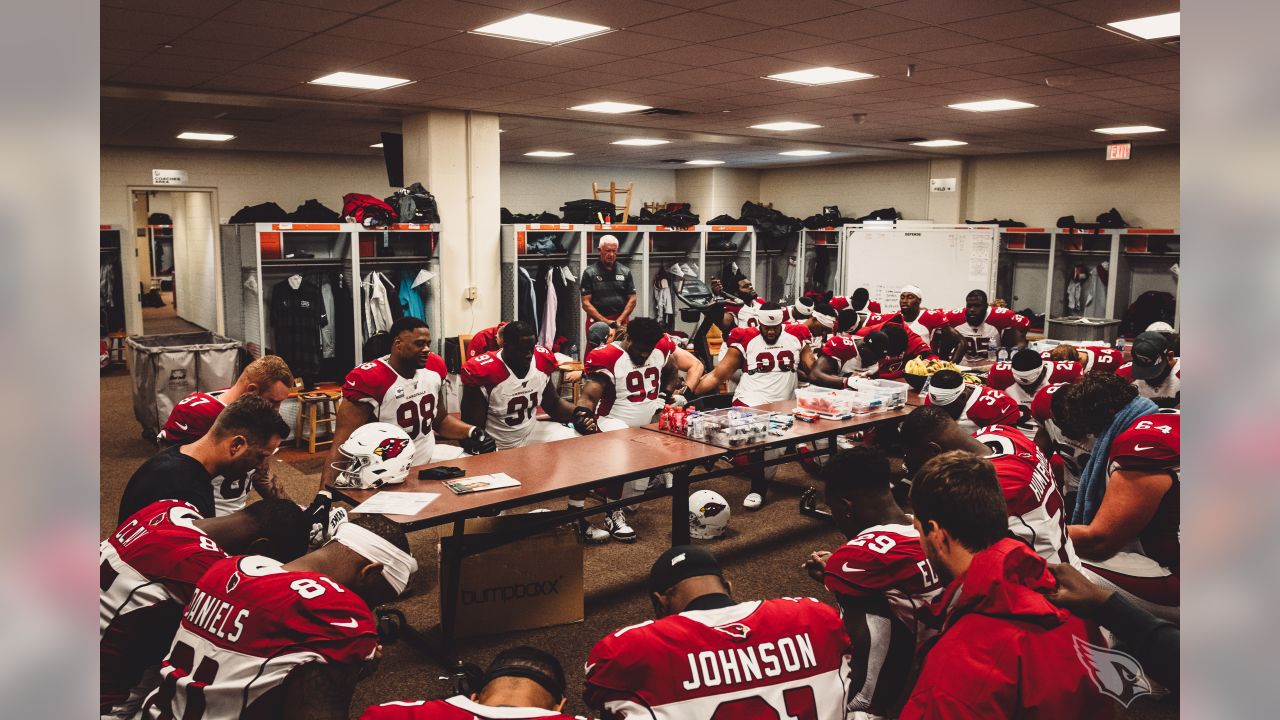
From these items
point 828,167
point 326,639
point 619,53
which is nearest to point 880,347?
point 619,53

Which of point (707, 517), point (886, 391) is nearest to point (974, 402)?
point (886, 391)

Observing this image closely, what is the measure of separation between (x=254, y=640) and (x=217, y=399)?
2.41 meters

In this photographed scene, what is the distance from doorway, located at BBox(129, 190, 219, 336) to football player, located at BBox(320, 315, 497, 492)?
8.02m

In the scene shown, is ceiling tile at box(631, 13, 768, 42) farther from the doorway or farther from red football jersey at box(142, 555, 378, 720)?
the doorway

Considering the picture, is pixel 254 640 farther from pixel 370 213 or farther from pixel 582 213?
pixel 582 213

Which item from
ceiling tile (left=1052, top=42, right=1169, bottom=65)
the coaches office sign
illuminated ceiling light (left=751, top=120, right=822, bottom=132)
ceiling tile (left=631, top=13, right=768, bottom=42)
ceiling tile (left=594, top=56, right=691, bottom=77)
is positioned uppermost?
illuminated ceiling light (left=751, top=120, right=822, bottom=132)

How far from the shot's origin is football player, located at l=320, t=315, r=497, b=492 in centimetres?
486

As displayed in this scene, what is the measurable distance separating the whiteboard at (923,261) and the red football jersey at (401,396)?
829 cm

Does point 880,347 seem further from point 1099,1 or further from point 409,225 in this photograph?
point 409,225

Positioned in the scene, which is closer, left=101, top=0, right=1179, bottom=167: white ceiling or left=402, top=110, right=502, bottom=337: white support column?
left=101, top=0, right=1179, bottom=167: white ceiling

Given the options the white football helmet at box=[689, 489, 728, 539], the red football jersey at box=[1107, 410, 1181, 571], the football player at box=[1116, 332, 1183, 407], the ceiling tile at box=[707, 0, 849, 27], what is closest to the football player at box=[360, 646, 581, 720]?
the red football jersey at box=[1107, 410, 1181, 571]

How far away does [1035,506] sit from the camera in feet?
9.87
